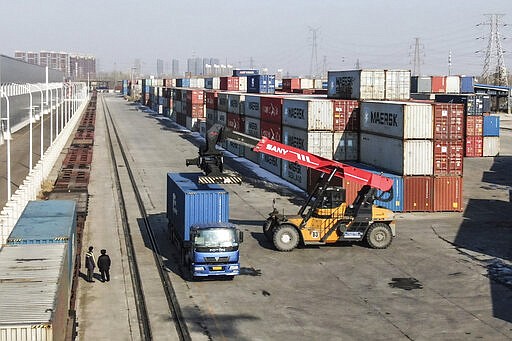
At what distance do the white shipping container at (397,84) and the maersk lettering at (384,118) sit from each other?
5.88 m

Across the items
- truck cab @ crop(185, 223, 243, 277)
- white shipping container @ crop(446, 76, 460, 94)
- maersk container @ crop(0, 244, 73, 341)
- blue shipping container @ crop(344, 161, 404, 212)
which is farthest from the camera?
white shipping container @ crop(446, 76, 460, 94)

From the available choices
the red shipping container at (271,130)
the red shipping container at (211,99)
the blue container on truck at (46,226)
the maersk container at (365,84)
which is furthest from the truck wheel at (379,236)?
the red shipping container at (211,99)

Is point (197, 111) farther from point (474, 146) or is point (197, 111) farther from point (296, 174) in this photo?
point (296, 174)

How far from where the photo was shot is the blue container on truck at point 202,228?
2414 centimetres

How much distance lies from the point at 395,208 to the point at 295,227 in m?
11.6

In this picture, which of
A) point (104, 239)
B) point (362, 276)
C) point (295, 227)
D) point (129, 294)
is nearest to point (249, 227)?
point (295, 227)

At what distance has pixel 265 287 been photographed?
24359 mm

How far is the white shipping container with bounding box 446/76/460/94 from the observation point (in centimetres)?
9638

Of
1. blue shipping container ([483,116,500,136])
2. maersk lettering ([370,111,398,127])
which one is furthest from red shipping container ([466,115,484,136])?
maersk lettering ([370,111,398,127])

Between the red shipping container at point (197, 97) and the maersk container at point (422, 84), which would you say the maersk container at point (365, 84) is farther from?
the red shipping container at point (197, 97)

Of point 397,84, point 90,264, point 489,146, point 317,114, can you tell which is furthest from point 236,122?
point 90,264

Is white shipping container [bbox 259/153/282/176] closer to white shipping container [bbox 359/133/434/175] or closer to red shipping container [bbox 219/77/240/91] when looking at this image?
white shipping container [bbox 359/133/434/175]

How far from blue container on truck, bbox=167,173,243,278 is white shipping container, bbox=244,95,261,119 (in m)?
29.2

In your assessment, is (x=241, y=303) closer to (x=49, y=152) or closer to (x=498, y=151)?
(x=49, y=152)
